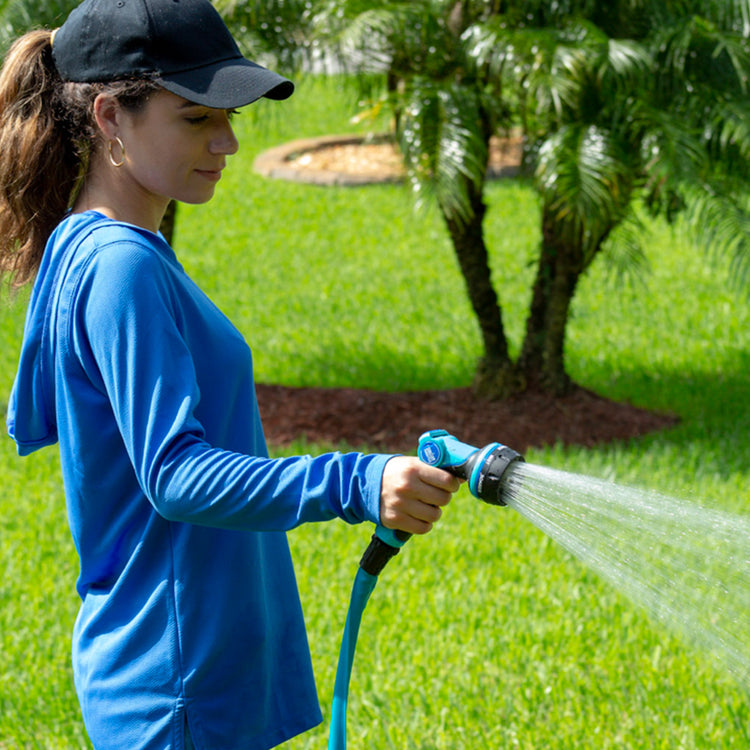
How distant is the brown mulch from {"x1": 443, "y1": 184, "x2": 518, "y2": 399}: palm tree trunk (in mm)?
100

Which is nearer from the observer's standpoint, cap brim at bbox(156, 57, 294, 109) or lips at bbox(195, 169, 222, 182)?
cap brim at bbox(156, 57, 294, 109)

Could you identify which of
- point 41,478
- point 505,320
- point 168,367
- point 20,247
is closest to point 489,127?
point 505,320

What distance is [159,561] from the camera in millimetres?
1683

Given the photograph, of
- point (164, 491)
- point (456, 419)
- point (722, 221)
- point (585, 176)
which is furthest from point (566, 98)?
point (164, 491)

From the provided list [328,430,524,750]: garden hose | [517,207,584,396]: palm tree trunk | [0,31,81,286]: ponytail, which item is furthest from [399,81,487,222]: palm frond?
[328,430,524,750]: garden hose

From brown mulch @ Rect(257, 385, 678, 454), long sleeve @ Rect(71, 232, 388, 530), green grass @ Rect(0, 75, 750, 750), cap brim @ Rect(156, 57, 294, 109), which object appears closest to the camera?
long sleeve @ Rect(71, 232, 388, 530)

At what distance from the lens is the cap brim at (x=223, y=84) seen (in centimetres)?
160

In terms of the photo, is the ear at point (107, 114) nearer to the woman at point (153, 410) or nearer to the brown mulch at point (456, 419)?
the woman at point (153, 410)

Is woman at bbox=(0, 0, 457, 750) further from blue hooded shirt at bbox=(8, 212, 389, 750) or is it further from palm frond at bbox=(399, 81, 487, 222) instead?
palm frond at bbox=(399, 81, 487, 222)

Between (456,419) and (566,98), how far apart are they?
1905mm

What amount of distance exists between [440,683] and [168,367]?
2.27m

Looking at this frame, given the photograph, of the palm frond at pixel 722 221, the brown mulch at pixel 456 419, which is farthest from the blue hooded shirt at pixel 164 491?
the palm frond at pixel 722 221

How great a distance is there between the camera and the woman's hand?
1459 mm

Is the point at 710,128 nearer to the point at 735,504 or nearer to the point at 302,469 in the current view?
the point at 735,504
